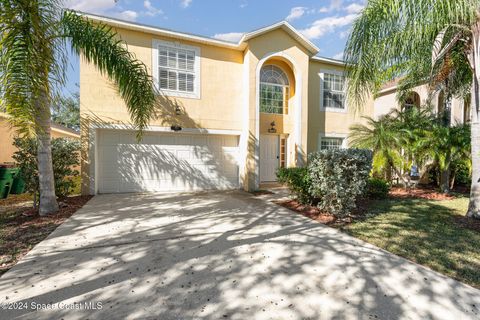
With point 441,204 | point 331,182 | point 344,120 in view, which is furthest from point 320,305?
point 344,120

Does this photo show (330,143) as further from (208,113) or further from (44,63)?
(44,63)

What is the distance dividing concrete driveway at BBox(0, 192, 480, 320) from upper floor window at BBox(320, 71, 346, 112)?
8.23m

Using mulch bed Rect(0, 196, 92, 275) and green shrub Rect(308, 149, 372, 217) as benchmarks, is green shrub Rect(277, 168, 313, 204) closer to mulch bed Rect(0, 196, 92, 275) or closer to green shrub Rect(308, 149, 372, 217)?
green shrub Rect(308, 149, 372, 217)

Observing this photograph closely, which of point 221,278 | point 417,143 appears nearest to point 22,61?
point 221,278

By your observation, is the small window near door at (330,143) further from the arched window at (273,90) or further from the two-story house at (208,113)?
the arched window at (273,90)

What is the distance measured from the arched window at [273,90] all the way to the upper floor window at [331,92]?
1950mm

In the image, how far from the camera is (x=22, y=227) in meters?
4.78

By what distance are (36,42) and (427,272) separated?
24.3 ft

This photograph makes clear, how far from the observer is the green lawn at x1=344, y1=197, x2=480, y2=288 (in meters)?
3.35

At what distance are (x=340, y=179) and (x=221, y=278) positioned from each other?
3.70 metres

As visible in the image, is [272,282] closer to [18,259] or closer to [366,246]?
[366,246]

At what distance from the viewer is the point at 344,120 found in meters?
11.7

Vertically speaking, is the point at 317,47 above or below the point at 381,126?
above

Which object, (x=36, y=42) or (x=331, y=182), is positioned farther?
(x=331, y=182)
